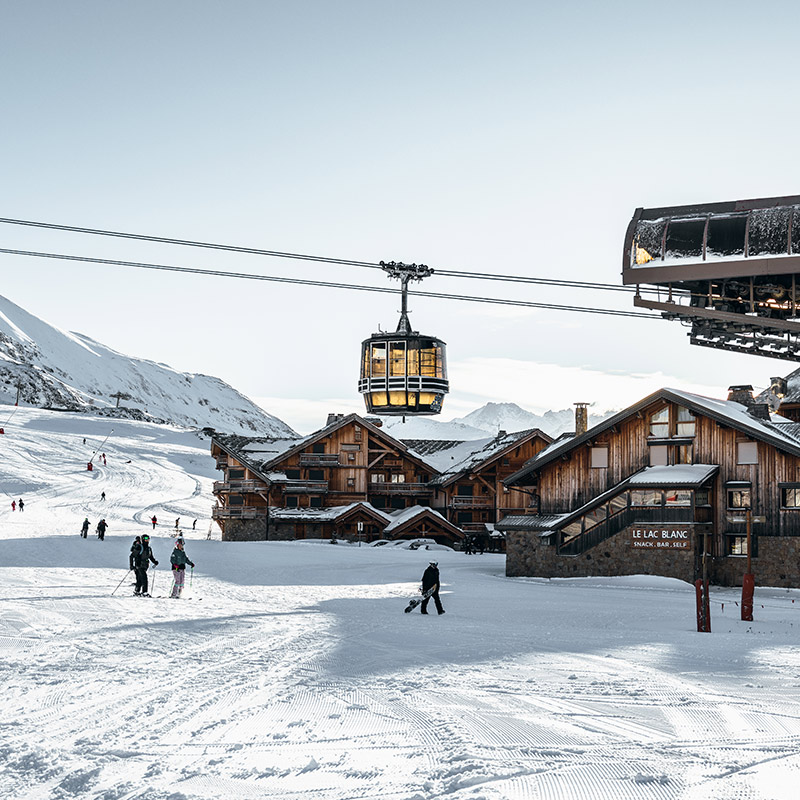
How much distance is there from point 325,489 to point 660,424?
1179 inches

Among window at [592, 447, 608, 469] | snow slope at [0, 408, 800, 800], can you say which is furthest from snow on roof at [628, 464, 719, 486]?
snow slope at [0, 408, 800, 800]

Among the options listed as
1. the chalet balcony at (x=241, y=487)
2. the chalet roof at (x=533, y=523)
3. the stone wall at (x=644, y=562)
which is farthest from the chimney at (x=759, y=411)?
the chalet balcony at (x=241, y=487)

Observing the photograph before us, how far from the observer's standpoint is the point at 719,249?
22.9m

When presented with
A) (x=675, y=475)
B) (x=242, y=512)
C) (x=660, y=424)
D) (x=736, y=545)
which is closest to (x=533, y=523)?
(x=675, y=475)

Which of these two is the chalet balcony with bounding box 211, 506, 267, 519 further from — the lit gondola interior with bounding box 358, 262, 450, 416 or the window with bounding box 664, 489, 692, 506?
the lit gondola interior with bounding box 358, 262, 450, 416

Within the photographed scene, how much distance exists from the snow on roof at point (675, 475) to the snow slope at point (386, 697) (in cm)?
781

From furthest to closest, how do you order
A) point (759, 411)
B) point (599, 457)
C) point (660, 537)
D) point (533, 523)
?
1. point (759, 411)
2. point (599, 457)
3. point (533, 523)
4. point (660, 537)

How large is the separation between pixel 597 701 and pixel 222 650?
6716 mm

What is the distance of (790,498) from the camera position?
34.2 m

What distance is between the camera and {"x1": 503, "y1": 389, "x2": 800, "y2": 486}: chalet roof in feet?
113

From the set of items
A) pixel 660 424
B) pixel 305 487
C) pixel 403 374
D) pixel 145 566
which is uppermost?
pixel 660 424

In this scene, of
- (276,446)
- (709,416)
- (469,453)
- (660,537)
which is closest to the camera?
(660,537)

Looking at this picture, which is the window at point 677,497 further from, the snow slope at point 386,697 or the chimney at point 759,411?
the snow slope at point 386,697

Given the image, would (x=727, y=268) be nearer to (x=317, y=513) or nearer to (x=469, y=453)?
(x=317, y=513)
